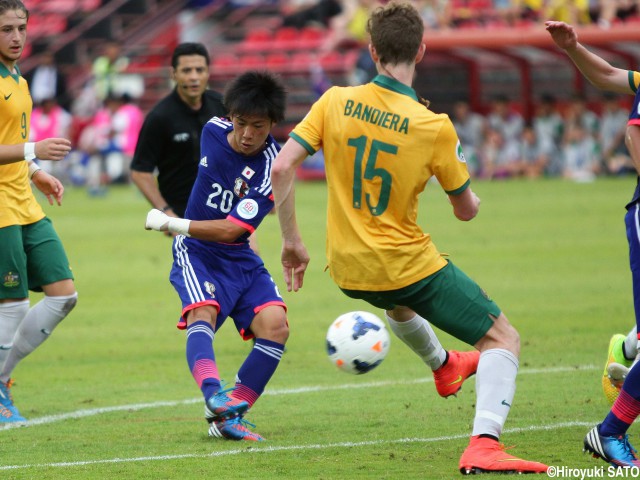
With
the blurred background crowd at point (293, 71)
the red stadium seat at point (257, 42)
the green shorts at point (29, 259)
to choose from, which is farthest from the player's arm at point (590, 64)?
the red stadium seat at point (257, 42)

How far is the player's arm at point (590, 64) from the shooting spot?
641 cm

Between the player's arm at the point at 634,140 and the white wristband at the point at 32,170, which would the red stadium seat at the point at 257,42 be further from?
the player's arm at the point at 634,140

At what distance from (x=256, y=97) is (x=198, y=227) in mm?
845

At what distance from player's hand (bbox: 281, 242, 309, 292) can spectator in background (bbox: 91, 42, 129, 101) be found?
27.6 metres

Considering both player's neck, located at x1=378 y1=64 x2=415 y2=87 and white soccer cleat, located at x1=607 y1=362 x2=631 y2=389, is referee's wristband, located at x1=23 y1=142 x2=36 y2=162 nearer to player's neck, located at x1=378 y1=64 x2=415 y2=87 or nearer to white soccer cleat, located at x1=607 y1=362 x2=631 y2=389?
player's neck, located at x1=378 y1=64 x2=415 y2=87

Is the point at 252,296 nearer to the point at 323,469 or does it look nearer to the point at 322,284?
the point at 323,469

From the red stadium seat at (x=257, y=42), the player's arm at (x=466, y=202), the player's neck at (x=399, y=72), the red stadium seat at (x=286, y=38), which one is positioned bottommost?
the red stadium seat at (x=257, y=42)

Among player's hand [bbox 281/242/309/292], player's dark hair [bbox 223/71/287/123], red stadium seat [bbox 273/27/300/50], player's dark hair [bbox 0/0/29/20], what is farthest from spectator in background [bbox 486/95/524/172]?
player's hand [bbox 281/242/309/292]

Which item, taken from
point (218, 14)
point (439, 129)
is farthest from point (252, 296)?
point (218, 14)

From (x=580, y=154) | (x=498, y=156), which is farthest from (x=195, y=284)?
(x=498, y=156)

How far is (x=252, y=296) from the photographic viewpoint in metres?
7.17

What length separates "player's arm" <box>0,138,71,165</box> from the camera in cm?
689

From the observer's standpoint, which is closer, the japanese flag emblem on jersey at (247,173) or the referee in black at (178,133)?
the japanese flag emblem on jersey at (247,173)

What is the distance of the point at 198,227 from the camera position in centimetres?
685
